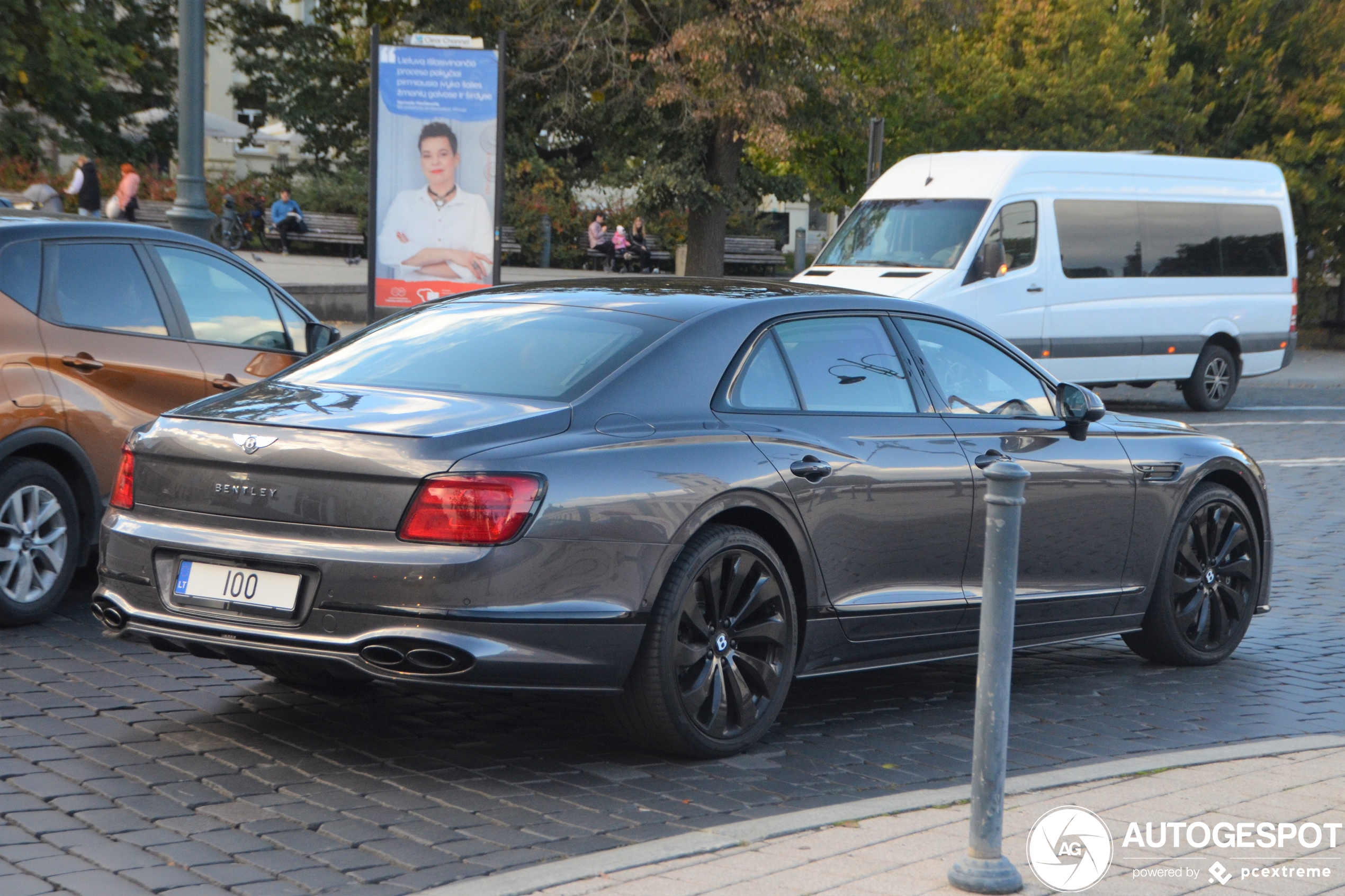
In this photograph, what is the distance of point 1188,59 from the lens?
31.8 meters

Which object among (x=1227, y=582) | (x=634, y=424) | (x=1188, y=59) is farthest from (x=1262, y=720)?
(x=1188, y=59)

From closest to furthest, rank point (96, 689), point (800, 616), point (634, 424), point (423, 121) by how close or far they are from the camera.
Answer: point (634, 424), point (800, 616), point (96, 689), point (423, 121)

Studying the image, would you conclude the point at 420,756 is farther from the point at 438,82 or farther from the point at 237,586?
the point at 438,82

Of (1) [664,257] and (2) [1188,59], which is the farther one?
(1) [664,257]

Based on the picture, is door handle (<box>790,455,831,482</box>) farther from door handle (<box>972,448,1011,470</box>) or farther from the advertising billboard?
the advertising billboard

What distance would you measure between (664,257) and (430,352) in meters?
A: 30.3

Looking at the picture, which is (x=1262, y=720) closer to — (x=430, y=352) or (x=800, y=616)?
(x=800, y=616)

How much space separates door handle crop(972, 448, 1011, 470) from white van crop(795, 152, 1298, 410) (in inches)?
387

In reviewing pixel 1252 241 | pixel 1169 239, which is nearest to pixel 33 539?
pixel 1169 239

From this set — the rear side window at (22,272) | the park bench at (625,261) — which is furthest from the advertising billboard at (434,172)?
the park bench at (625,261)

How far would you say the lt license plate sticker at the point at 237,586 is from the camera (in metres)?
4.70

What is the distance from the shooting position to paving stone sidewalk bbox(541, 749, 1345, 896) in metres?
3.90

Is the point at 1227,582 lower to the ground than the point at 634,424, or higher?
lower

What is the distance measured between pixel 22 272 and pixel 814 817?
440 cm
